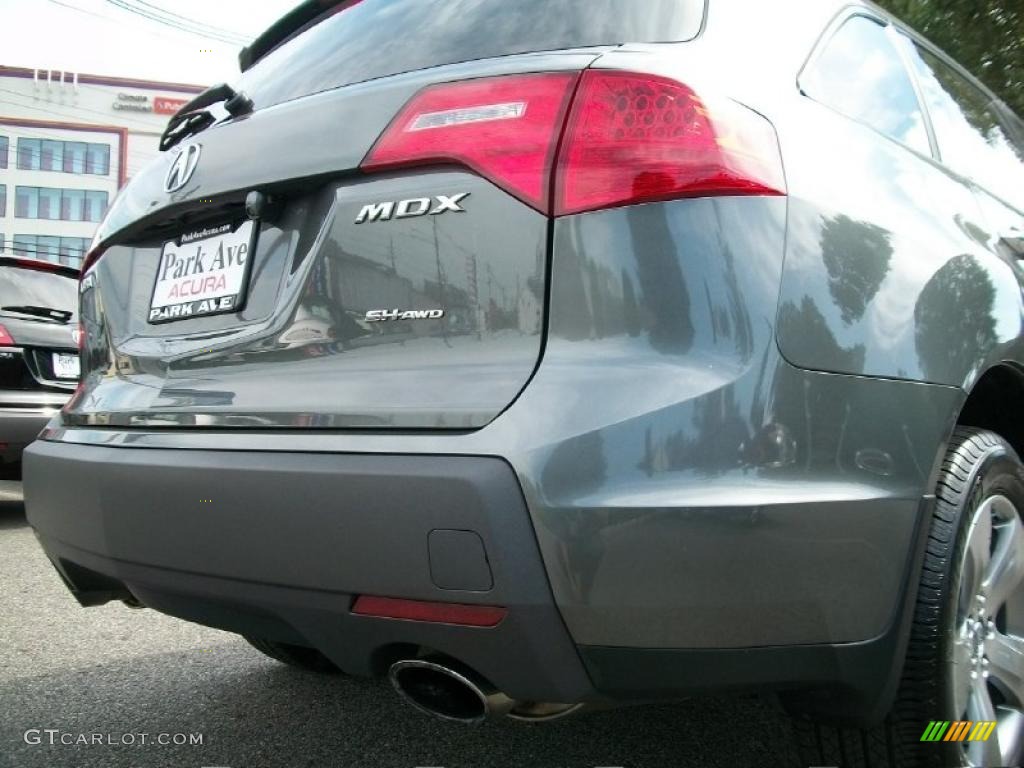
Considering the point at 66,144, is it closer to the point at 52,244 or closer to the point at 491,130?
the point at 52,244

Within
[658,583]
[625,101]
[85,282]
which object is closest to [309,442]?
[658,583]

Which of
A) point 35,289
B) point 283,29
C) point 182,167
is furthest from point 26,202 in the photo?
point 182,167

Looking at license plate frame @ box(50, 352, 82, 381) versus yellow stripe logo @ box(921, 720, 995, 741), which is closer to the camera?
yellow stripe logo @ box(921, 720, 995, 741)

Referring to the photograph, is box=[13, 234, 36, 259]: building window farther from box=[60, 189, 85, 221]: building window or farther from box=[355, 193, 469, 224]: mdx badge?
box=[355, 193, 469, 224]: mdx badge

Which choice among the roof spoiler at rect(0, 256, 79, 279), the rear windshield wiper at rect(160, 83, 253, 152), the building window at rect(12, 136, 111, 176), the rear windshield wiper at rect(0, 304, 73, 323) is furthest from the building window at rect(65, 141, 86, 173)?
the rear windshield wiper at rect(160, 83, 253, 152)

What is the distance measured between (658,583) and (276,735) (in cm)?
143

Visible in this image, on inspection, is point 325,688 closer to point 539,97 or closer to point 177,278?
point 177,278

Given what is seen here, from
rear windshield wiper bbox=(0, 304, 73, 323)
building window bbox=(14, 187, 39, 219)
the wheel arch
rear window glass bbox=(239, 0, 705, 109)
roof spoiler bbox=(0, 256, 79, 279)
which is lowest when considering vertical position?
building window bbox=(14, 187, 39, 219)

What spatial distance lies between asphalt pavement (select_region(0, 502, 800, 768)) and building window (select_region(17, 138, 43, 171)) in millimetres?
60825

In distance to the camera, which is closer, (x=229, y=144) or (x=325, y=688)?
(x=229, y=144)

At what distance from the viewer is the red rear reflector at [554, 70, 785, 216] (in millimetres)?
1358

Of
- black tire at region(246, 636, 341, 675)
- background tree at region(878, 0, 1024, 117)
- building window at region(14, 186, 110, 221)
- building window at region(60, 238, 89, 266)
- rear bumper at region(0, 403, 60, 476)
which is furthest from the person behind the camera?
building window at region(14, 186, 110, 221)

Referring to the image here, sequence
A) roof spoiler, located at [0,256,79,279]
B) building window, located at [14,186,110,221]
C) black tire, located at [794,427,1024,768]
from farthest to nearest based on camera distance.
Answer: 1. building window, located at [14,186,110,221]
2. roof spoiler, located at [0,256,79,279]
3. black tire, located at [794,427,1024,768]

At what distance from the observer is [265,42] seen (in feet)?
7.80
